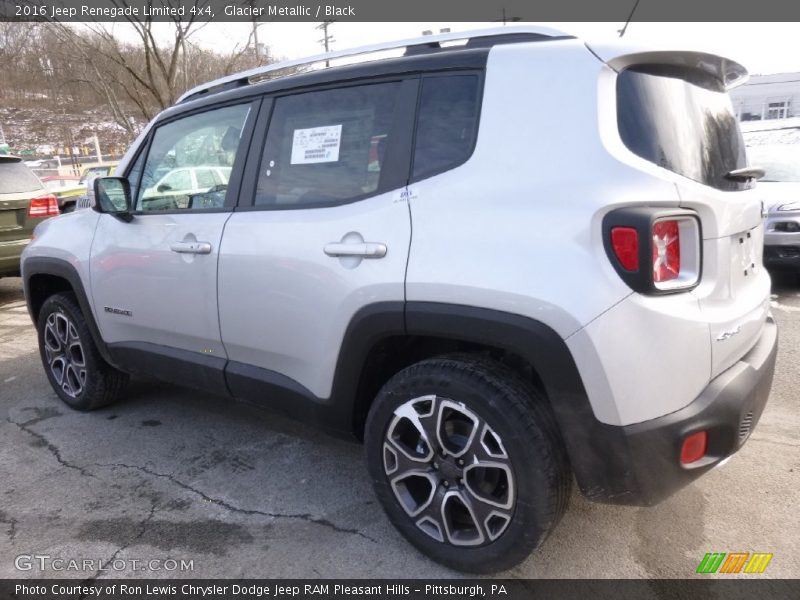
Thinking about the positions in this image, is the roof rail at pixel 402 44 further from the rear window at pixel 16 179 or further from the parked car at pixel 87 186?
the rear window at pixel 16 179

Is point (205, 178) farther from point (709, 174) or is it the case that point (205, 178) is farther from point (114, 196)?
point (709, 174)

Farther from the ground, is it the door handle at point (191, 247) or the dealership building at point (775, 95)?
the dealership building at point (775, 95)

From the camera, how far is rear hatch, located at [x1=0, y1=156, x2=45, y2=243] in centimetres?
681

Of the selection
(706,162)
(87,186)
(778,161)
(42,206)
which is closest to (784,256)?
(778,161)

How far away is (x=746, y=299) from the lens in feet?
7.19

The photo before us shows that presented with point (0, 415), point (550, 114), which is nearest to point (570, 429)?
point (550, 114)

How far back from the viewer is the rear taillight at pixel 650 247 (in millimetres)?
1758

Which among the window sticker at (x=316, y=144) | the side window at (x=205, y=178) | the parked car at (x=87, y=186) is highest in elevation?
the window sticker at (x=316, y=144)

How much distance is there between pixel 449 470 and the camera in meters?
2.22

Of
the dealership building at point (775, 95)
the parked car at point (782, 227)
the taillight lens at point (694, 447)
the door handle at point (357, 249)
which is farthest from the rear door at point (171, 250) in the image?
the dealership building at point (775, 95)

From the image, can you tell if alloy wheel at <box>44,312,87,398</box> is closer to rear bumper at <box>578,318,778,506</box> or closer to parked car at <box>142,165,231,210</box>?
parked car at <box>142,165,231,210</box>

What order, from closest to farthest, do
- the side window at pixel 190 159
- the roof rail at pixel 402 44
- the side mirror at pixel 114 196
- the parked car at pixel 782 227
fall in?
the roof rail at pixel 402 44 < the side window at pixel 190 159 < the side mirror at pixel 114 196 < the parked car at pixel 782 227

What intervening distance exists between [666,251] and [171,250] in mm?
2308

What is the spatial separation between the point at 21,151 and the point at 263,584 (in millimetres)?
39810
